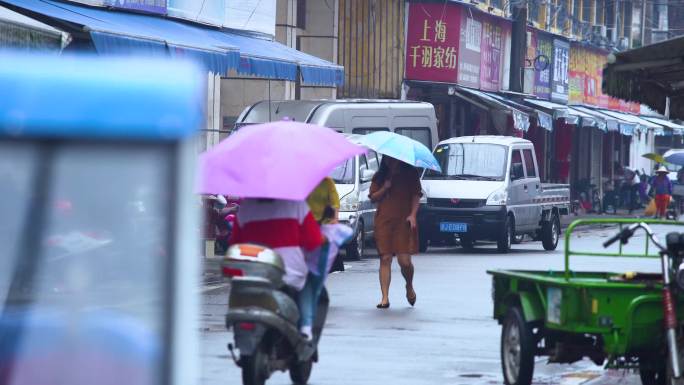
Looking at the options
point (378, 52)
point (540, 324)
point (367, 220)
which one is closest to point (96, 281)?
point (540, 324)

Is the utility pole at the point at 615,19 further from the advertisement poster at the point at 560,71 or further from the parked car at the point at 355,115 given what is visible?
the parked car at the point at 355,115

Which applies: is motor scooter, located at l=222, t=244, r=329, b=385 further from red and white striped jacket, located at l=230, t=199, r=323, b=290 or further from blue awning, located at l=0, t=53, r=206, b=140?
blue awning, located at l=0, t=53, r=206, b=140

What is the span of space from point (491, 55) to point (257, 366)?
3107cm

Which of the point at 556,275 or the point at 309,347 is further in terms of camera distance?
the point at 556,275

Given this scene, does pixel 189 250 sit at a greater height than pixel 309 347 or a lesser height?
greater

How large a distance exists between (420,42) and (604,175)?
2226 cm

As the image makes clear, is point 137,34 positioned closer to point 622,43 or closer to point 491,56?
point 491,56

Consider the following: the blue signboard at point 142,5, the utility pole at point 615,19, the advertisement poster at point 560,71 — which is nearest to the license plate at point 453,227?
the blue signboard at point 142,5

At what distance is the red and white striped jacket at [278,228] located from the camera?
28.4ft

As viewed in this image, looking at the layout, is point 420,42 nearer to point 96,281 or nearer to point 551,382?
point 551,382

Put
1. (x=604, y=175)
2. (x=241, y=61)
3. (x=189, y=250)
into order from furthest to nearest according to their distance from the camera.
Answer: (x=604, y=175), (x=241, y=61), (x=189, y=250)

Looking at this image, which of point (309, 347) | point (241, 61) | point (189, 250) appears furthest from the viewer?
point (241, 61)

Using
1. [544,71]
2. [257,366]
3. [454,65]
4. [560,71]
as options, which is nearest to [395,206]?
[257,366]

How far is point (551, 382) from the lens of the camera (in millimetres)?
10078
